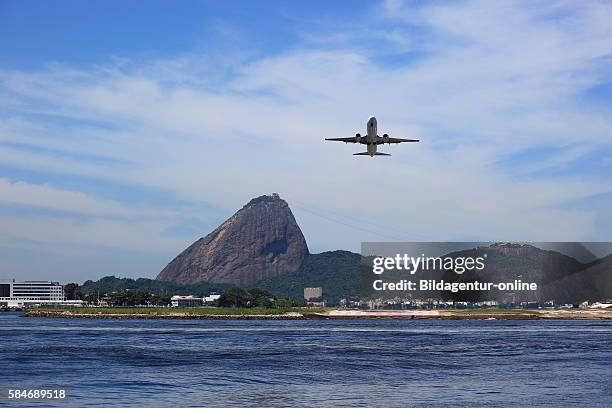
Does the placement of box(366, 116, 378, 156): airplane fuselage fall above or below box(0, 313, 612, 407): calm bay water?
above

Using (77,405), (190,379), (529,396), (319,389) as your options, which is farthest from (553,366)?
(77,405)

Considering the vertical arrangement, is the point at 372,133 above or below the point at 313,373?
above

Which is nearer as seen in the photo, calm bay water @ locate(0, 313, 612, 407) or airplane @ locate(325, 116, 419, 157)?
calm bay water @ locate(0, 313, 612, 407)

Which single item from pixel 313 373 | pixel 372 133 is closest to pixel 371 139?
pixel 372 133

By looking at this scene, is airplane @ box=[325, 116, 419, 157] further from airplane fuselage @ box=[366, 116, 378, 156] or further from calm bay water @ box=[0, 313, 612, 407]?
calm bay water @ box=[0, 313, 612, 407]

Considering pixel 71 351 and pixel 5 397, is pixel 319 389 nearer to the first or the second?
pixel 5 397

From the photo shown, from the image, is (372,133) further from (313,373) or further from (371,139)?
(313,373)

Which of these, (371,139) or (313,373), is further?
(371,139)

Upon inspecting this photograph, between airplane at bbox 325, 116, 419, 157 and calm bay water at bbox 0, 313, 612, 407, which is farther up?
airplane at bbox 325, 116, 419, 157

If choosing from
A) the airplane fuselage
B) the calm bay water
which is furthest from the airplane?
the calm bay water

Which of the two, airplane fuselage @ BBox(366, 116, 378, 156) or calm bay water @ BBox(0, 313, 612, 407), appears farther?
airplane fuselage @ BBox(366, 116, 378, 156)

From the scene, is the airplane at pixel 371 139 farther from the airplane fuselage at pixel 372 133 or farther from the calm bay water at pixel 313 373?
the calm bay water at pixel 313 373

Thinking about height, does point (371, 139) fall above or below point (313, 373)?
above
